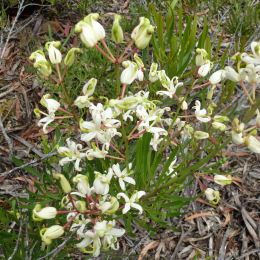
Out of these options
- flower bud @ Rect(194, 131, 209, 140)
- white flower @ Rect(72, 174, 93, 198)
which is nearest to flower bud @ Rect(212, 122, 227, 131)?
flower bud @ Rect(194, 131, 209, 140)

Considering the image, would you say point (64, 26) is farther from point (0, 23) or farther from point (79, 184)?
point (79, 184)

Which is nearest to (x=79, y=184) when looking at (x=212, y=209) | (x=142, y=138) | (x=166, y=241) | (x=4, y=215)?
(x=142, y=138)

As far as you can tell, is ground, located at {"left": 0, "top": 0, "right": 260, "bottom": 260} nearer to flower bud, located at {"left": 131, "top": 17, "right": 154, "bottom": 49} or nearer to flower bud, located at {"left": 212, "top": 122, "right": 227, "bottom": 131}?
flower bud, located at {"left": 212, "top": 122, "right": 227, "bottom": 131}

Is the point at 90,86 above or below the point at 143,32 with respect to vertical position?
below

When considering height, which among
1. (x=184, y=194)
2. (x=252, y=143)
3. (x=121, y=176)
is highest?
(x=252, y=143)

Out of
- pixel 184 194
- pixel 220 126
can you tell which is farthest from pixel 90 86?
pixel 184 194

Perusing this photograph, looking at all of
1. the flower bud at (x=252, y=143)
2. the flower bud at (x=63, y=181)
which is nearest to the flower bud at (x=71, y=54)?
the flower bud at (x=63, y=181)

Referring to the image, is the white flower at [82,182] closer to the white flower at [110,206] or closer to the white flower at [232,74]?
the white flower at [110,206]

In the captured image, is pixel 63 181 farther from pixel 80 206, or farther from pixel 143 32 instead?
pixel 143 32
